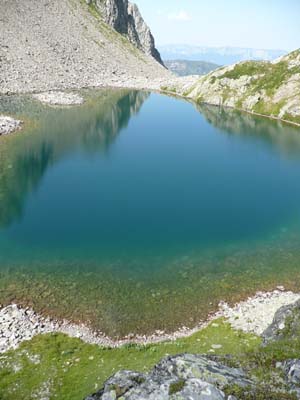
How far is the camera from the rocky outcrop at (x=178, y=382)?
1394 centimetres

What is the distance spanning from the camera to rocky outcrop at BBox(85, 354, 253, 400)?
1394 centimetres

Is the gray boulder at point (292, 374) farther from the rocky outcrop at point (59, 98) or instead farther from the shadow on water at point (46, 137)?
the rocky outcrop at point (59, 98)

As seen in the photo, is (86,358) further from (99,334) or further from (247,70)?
(247,70)

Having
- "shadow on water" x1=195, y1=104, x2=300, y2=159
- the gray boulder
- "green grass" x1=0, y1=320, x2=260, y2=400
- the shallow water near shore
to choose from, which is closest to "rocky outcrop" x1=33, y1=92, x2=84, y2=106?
the shallow water near shore

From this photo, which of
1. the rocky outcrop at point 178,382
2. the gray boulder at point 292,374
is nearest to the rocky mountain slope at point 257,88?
the gray boulder at point 292,374

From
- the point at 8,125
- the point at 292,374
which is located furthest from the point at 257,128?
the point at 292,374

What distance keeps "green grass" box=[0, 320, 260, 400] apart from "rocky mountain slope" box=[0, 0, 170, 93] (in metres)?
107

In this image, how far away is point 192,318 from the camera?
105 ft

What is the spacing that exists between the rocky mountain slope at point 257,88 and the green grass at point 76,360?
98339 millimetres

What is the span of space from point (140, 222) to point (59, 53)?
5287 inches

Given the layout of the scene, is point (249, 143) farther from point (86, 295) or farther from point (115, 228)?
point (86, 295)

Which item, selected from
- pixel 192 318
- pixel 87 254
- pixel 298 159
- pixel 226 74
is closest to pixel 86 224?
pixel 87 254

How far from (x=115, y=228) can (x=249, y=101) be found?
100 meters

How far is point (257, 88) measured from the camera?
132 metres
